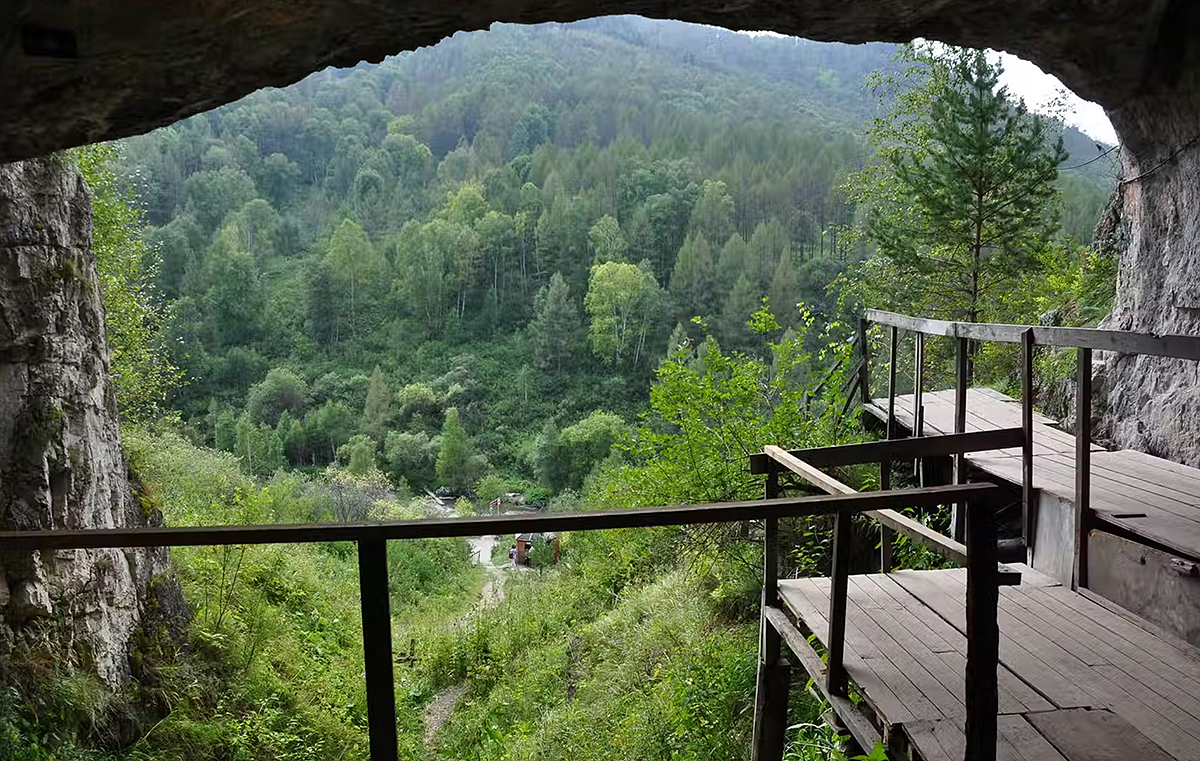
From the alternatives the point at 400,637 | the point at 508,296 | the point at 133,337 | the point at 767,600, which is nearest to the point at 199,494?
the point at 133,337

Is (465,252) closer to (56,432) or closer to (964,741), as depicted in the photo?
(56,432)

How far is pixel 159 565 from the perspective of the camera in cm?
666

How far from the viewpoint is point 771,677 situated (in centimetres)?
377

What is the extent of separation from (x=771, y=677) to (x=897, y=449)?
1.28 metres

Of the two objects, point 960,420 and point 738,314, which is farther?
point 738,314

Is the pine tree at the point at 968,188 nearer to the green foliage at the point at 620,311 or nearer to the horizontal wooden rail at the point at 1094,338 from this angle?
the horizontal wooden rail at the point at 1094,338

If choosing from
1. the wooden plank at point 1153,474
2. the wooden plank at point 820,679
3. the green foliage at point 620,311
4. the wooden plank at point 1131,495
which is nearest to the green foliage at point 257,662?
the wooden plank at point 820,679

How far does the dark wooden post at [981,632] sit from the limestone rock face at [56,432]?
502 cm

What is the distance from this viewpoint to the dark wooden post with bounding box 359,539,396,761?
1633mm

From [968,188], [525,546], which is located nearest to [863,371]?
[968,188]

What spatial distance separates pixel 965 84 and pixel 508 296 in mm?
67035

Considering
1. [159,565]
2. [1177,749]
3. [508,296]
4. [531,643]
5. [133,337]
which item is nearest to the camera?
[1177,749]

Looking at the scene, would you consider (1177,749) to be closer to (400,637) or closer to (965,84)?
(400,637)

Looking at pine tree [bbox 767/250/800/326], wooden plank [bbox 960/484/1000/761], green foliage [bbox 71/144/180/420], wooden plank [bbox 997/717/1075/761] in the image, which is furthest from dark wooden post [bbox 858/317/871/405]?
pine tree [bbox 767/250/800/326]
